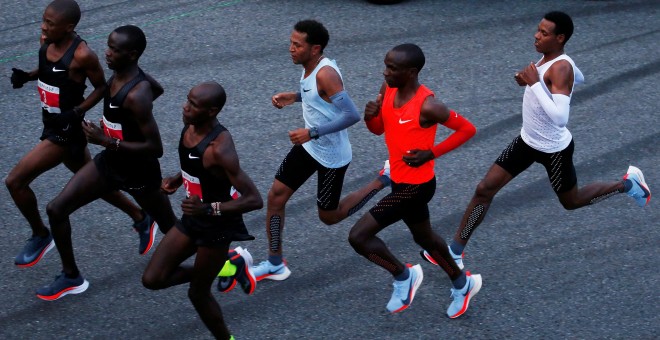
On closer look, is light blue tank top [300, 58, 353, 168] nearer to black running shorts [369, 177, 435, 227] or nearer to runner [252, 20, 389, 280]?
runner [252, 20, 389, 280]

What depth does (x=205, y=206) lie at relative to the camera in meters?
A: 6.31

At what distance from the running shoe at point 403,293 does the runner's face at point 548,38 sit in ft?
5.66

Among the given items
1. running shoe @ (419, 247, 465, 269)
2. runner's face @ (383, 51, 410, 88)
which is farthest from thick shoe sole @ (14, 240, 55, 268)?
runner's face @ (383, 51, 410, 88)

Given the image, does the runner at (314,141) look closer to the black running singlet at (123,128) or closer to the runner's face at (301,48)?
the runner's face at (301,48)

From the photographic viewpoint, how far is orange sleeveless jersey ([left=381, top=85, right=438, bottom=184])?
22.2 ft

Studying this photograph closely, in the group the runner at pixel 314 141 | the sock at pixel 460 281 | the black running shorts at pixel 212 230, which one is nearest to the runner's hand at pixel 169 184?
the black running shorts at pixel 212 230

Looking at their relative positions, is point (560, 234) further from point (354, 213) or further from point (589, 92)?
point (589, 92)

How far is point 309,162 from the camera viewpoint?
292 inches

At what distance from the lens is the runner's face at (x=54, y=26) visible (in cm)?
732

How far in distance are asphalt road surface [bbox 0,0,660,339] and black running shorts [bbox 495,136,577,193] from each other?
609mm

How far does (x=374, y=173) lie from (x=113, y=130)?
274cm

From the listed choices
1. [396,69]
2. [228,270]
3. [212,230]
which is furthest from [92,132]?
[396,69]

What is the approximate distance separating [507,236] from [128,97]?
3.03 metres

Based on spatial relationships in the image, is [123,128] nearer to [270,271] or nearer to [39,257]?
[39,257]
